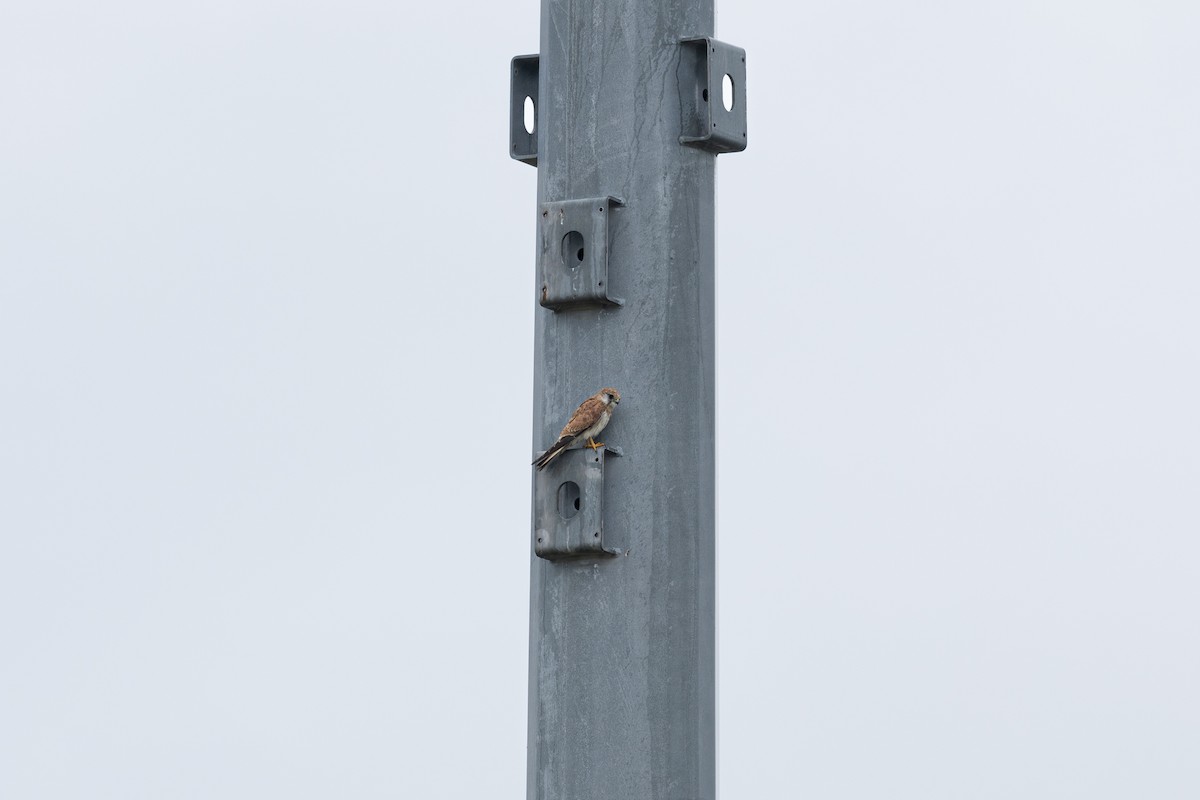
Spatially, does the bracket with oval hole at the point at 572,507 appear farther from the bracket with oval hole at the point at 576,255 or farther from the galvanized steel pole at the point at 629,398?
the bracket with oval hole at the point at 576,255

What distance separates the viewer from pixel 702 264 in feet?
20.7

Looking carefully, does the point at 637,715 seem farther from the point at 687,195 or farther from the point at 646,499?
the point at 687,195

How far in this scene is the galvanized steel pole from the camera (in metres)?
6.11

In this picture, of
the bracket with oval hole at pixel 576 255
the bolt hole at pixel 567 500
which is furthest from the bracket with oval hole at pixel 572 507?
the bracket with oval hole at pixel 576 255

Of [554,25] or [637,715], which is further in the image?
[554,25]

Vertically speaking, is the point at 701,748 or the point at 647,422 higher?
the point at 647,422

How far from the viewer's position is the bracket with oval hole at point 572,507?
620 cm

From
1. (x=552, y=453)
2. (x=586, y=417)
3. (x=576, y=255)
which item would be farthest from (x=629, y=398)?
(x=576, y=255)

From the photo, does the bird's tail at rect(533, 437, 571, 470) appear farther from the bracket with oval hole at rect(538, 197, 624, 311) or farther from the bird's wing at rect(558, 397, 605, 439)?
the bracket with oval hole at rect(538, 197, 624, 311)

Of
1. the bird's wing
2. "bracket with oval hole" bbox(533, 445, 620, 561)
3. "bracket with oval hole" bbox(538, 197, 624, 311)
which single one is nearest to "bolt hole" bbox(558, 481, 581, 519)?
"bracket with oval hole" bbox(533, 445, 620, 561)

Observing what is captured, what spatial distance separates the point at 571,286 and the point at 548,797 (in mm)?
1250

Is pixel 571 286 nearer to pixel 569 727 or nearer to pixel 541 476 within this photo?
pixel 541 476

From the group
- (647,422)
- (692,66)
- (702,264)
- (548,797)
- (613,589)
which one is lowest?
(548,797)

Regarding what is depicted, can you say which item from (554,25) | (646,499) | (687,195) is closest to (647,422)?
(646,499)
